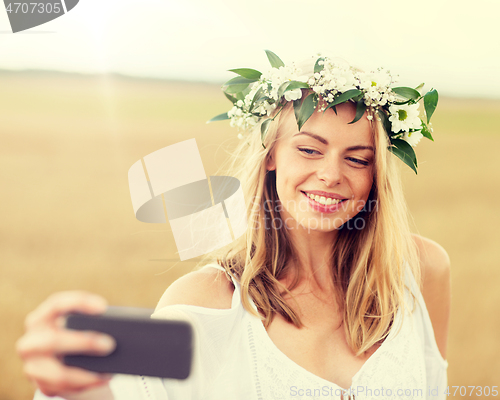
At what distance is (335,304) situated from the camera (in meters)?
1.11

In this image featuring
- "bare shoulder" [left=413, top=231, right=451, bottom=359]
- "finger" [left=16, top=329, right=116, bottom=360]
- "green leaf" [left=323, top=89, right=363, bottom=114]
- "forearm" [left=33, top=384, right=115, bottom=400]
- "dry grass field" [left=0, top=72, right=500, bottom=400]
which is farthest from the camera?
"dry grass field" [left=0, top=72, right=500, bottom=400]

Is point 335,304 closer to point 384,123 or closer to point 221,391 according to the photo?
point 221,391

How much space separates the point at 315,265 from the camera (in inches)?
44.5

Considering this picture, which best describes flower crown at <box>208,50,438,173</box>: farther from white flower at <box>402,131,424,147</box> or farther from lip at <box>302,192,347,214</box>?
lip at <box>302,192,347,214</box>

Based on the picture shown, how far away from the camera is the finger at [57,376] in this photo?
616 millimetres

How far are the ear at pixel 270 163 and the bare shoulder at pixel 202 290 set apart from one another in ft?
1.01

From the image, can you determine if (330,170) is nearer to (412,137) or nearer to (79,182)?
(412,137)

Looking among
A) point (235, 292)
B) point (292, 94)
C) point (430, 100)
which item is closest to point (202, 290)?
point (235, 292)

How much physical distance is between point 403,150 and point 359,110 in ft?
0.62

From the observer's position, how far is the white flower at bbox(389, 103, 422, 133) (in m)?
0.97

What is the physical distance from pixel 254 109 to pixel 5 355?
136 centimetres

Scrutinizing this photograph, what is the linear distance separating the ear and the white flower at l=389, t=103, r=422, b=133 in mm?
318

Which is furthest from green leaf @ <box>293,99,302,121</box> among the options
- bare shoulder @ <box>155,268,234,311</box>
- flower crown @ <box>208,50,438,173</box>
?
bare shoulder @ <box>155,268,234,311</box>

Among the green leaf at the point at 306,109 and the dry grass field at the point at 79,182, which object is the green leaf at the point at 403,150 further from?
the dry grass field at the point at 79,182
